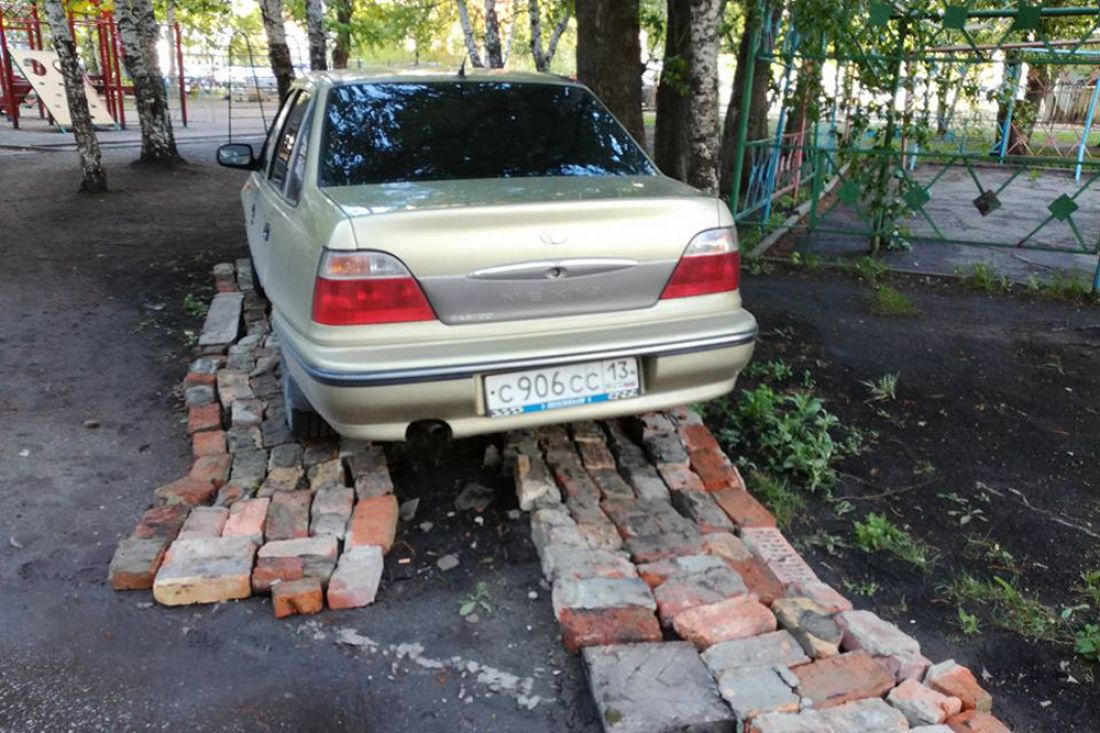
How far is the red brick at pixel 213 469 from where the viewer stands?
3318 millimetres

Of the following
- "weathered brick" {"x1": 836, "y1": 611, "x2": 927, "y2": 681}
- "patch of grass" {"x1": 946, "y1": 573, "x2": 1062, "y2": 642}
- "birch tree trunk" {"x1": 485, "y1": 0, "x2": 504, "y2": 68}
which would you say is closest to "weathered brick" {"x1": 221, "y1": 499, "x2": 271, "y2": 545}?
"weathered brick" {"x1": 836, "y1": 611, "x2": 927, "y2": 681}

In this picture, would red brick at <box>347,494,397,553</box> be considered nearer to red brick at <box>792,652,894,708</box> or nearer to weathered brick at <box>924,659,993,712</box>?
red brick at <box>792,652,894,708</box>

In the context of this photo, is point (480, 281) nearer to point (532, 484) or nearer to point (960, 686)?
point (532, 484)

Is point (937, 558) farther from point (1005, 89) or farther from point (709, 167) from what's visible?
point (1005, 89)

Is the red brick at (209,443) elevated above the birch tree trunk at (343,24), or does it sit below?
below

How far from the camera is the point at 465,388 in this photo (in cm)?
274

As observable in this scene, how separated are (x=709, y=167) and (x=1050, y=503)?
3.30 meters

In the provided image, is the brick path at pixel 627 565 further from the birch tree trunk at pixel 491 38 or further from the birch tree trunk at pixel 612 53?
the birch tree trunk at pixel 491 38

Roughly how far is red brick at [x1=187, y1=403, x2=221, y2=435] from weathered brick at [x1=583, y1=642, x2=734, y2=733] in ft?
7.29

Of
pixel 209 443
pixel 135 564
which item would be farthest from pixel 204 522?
pixel 209 443

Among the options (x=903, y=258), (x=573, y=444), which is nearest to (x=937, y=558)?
(x=573, y=444)

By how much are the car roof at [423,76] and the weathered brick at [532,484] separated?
1.72 metres

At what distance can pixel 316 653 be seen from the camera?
246 cm

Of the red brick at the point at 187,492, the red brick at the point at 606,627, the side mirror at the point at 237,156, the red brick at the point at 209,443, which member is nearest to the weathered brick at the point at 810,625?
the red brick at the point at 606,627
